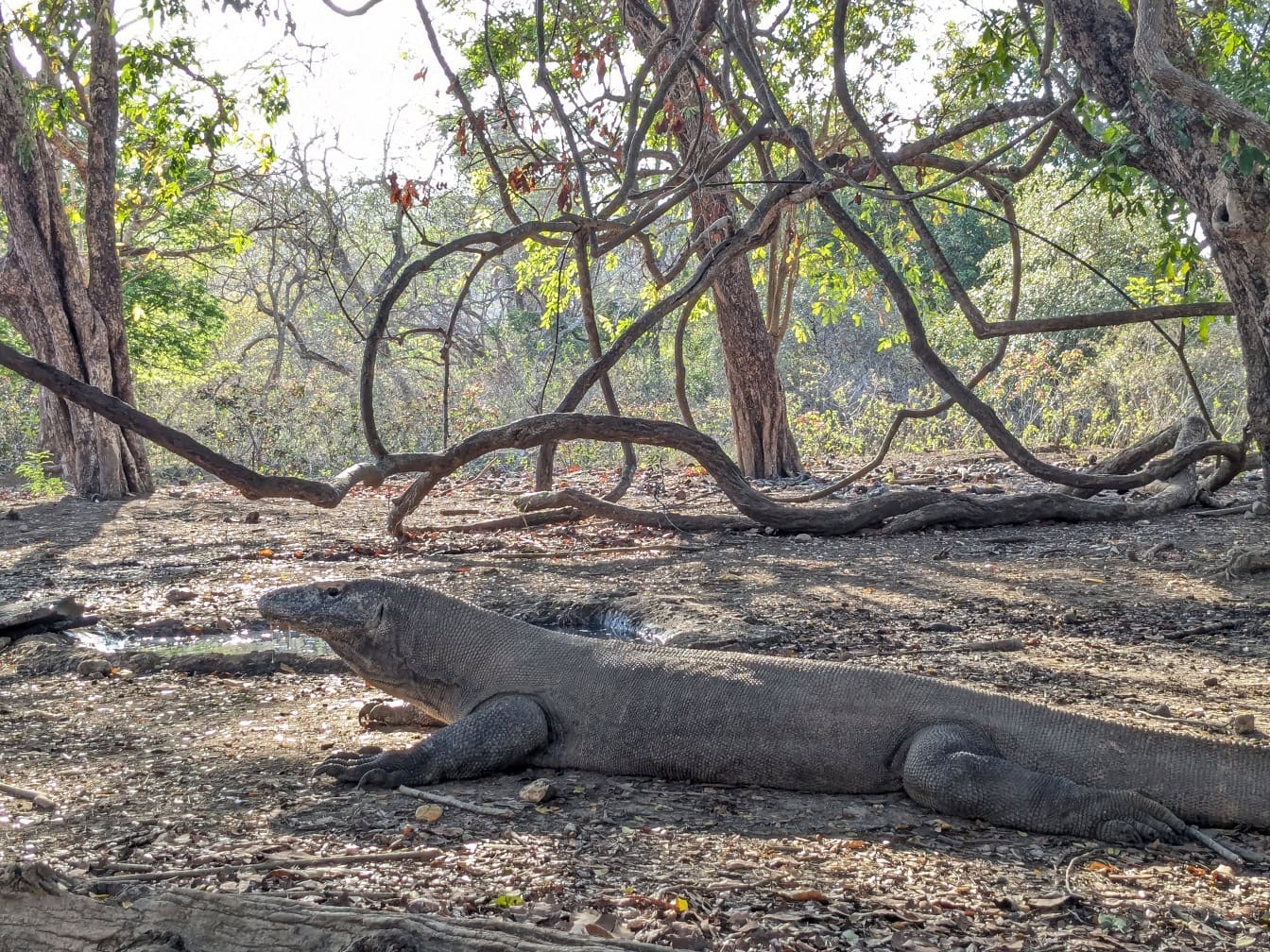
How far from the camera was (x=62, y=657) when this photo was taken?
472cm

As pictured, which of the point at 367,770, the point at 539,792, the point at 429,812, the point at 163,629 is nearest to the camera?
the point at 429,812

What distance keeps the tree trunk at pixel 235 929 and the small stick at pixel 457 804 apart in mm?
1042

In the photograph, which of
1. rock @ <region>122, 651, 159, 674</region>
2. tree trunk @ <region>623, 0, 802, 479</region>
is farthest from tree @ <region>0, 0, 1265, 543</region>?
tree trunk @ <region>623, 0, 802, 479</region>

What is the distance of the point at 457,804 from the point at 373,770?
0.32m

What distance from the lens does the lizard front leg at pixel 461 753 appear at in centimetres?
313

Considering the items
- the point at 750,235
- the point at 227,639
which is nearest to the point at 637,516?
the point at 750,235

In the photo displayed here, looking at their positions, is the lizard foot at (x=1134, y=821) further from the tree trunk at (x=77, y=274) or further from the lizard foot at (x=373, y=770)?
the tree trunk at (x=77, y=274)

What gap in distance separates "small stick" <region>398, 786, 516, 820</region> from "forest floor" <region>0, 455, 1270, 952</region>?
1.0 inches

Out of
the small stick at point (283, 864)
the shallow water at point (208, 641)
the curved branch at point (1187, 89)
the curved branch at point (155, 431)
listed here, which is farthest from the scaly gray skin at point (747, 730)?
the curved branch at point (1187, 89)

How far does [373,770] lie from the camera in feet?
10.2

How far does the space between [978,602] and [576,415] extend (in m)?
2.38

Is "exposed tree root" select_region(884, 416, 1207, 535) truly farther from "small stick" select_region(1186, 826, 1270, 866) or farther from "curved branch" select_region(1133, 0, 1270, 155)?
"small stick" select_region(1186, 826, 1270, 866)

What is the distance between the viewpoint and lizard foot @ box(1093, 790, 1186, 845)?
2.71m

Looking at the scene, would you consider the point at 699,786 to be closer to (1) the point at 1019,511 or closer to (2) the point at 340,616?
(2) the point at 340,616
